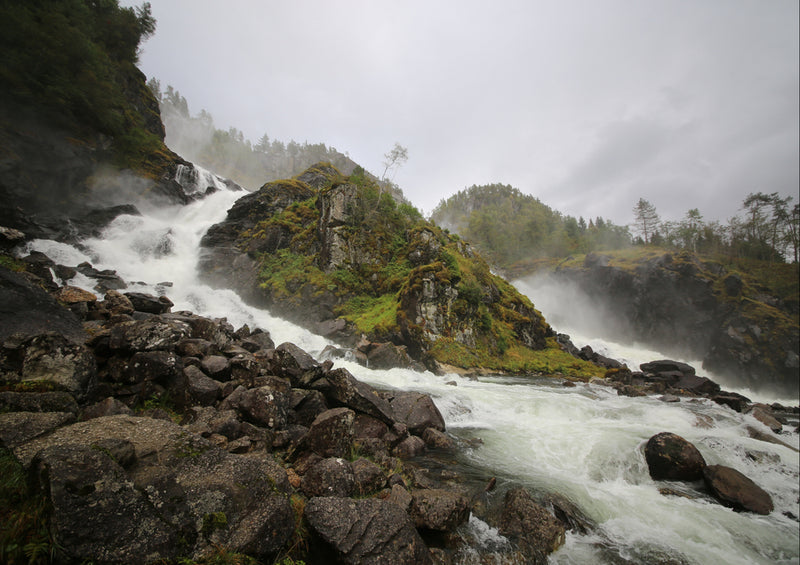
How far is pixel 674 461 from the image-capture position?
8367mm

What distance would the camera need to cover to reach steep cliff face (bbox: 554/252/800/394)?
1494 inches

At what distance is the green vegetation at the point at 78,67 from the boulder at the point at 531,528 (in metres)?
39.0

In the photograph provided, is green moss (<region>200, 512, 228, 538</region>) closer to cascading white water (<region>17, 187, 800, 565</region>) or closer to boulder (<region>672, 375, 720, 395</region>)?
cascading white water (<region>17, 187, 800, 565</region>)

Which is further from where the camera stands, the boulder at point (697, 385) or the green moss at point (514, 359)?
the boulder at point (697, 385)

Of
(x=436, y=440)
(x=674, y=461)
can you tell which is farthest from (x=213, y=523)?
(x=674, y=461)

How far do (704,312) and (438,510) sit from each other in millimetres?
61666

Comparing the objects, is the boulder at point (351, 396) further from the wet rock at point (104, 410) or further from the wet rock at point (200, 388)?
the wet rock at point (104, 410)

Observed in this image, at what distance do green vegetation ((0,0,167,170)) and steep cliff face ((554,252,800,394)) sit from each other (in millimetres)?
74532

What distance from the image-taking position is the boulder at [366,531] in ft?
12.2

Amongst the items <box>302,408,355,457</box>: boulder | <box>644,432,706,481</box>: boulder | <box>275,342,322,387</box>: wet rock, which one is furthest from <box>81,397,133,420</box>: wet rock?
<box>644,432,706,481</box>: boulder

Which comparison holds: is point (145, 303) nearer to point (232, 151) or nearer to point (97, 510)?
point (97, 510)

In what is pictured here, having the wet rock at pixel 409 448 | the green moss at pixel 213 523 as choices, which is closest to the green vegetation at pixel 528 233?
the wet rock at pixel 409 448

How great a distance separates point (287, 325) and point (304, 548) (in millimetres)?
23449

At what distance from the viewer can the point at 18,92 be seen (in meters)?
21.9
